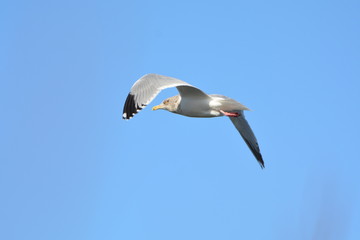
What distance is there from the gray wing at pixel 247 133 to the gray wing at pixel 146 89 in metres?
1.54

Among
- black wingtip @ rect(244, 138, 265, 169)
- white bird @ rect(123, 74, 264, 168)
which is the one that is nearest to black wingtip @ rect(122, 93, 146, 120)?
white bird @ rect(123, 74, 264, 168)

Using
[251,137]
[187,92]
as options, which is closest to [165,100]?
[187,92]

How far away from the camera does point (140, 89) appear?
905cm

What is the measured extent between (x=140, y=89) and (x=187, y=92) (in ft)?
2.52

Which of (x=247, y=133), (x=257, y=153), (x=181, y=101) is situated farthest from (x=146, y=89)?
(x=257, y=153)

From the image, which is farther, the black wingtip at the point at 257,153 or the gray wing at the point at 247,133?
the black wingtip at the point at 257,153

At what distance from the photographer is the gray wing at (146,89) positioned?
348 inches

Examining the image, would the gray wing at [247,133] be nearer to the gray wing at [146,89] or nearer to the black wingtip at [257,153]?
the black wingtip at [257,153]

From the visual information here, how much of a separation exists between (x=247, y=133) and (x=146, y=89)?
98.6 inches

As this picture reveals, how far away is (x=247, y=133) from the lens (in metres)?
10.8

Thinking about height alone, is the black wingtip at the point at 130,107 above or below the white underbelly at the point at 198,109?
below

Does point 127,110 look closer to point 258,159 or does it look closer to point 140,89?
point 140,89

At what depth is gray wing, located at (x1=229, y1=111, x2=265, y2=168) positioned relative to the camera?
34.8ft

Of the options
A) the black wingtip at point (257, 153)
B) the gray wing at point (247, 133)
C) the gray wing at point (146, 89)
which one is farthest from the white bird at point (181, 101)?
the black wingtip at point (257, 153)
